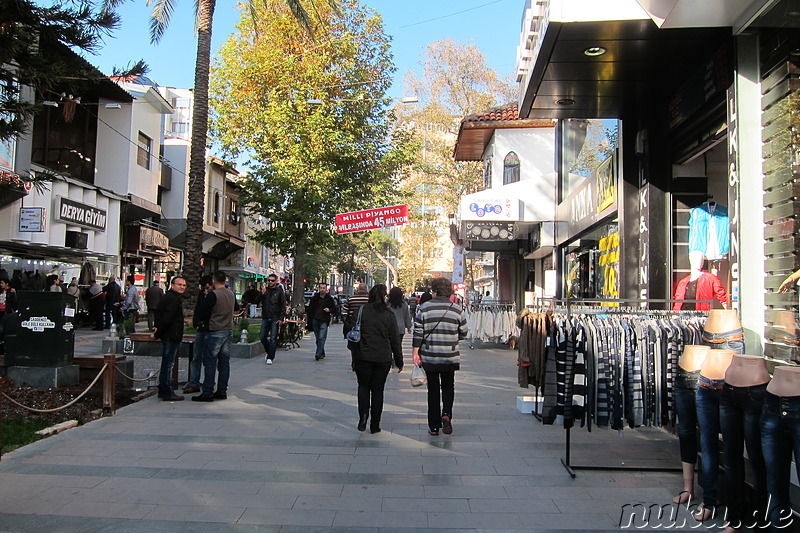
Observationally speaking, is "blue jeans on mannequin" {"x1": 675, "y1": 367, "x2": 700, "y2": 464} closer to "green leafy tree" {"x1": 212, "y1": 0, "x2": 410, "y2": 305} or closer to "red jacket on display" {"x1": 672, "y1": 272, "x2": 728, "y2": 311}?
"red jacket on display" {"x1": 672, "y1": 272, "x2": 728, "y2": 311}

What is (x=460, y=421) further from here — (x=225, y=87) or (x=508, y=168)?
(x=225, y=87)

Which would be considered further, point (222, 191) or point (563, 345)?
point (222, 191)

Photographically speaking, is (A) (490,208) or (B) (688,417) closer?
(B) (688,417)

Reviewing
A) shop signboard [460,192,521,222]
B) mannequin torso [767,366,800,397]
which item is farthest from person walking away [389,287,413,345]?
mannequin torso [767,366,800,397]

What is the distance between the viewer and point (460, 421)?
7.45 meters

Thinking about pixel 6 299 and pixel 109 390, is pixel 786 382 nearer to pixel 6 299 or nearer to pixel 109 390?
pixel 109 390

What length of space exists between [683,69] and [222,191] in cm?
3153

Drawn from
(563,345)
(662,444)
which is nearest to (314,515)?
(563,345)

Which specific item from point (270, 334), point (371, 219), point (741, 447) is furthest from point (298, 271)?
point (741, 447)

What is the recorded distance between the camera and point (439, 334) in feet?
21.7

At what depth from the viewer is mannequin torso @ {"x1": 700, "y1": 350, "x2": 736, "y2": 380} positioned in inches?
160

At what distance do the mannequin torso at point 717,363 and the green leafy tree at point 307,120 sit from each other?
18222 mm

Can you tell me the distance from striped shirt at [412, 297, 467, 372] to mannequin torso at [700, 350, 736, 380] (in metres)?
2.84

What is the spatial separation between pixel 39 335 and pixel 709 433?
8.08m
